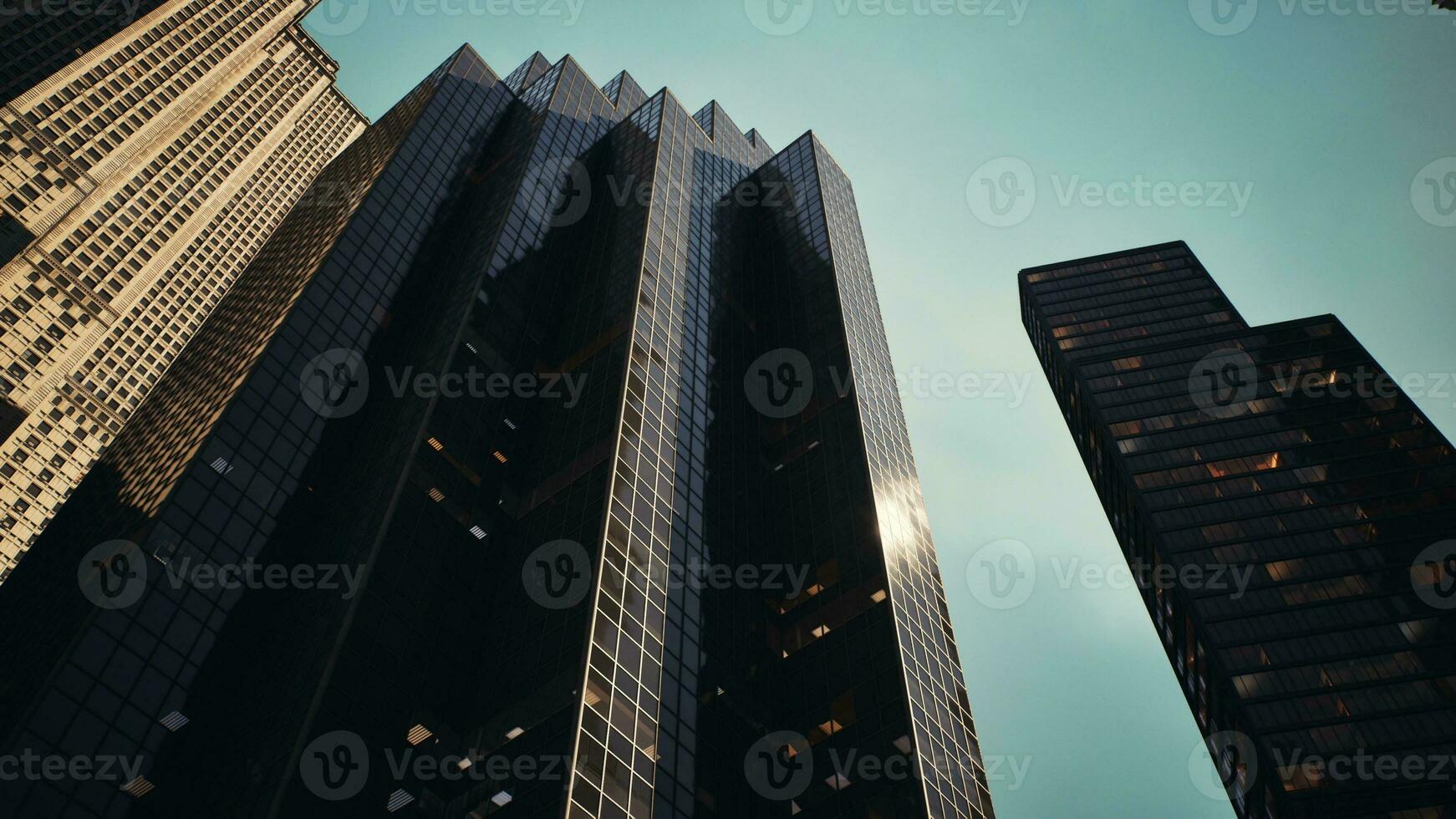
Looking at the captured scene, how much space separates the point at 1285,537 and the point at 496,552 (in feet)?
340

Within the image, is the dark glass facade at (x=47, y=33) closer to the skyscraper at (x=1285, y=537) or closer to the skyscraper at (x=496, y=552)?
the skyscraper at (x=496, y=552)

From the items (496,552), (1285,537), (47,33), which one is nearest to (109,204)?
(47,33)

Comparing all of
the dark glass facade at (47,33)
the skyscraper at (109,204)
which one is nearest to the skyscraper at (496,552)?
the skyscraper at (109,204)

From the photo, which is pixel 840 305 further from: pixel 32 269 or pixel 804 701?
pixel 32 269

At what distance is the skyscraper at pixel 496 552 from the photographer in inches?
1909

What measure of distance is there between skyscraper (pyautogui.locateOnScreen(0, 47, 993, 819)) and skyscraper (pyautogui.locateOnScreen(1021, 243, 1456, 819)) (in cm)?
5135

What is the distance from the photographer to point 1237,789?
362 feet

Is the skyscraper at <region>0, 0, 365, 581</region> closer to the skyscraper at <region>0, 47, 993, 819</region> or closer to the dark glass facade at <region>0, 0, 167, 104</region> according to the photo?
the dark glass facade at <region>0, 0, 167, 104</region>

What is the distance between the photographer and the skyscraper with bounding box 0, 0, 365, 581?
4067 inches

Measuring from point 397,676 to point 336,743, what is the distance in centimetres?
568

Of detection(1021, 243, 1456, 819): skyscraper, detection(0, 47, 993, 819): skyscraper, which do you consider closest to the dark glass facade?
detection(0, 47, 993, 819): skyscraper

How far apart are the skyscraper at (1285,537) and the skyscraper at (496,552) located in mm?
51350

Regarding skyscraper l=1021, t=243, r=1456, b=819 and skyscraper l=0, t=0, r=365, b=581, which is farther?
skyscraper l=0, t=0, r=365, b=581

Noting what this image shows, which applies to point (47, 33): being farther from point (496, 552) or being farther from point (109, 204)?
point (496, 552)
